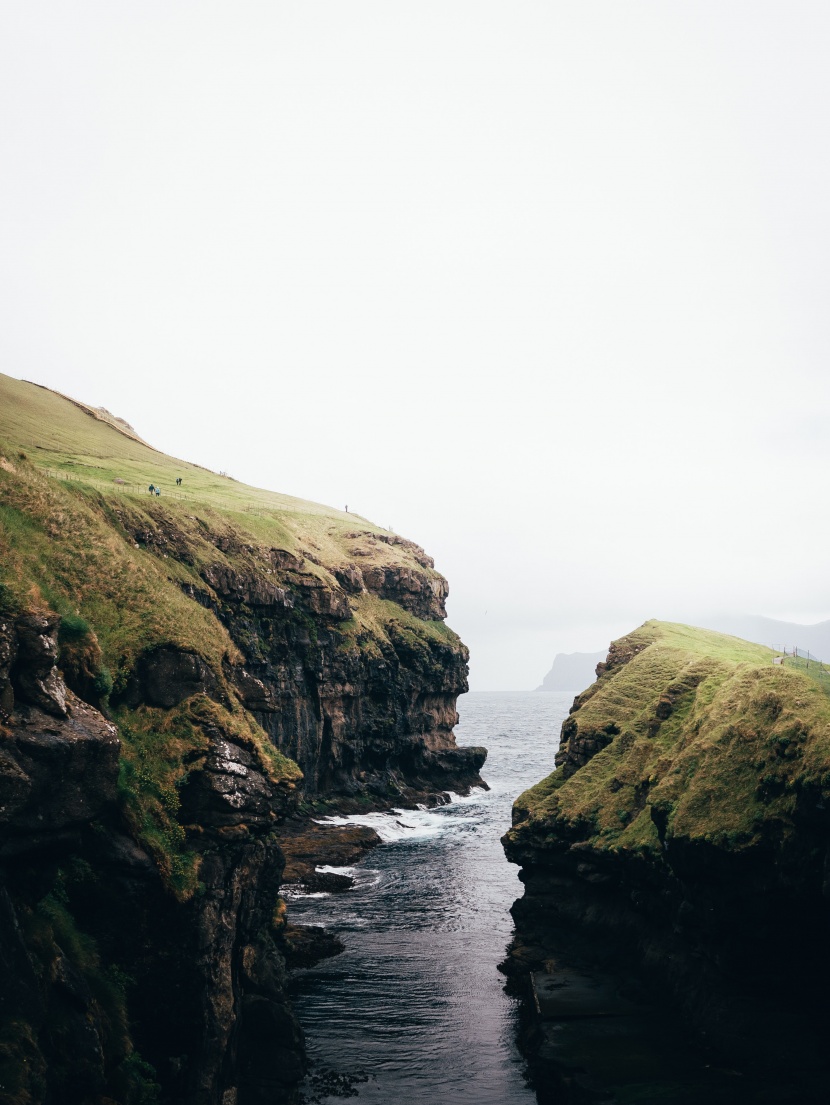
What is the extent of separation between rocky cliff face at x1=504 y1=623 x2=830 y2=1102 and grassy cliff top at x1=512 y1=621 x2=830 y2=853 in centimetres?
11

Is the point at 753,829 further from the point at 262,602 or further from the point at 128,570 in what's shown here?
the point at 262,602

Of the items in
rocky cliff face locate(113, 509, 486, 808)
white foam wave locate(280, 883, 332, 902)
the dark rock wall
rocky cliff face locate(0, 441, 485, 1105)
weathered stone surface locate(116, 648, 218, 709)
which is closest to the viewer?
the dark rock wall

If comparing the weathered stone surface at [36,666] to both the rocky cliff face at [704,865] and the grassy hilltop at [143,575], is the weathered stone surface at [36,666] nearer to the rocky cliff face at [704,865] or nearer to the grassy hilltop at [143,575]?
the grassy hilltop at [143,575]

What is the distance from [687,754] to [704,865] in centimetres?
851

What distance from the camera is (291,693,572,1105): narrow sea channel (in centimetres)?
3619

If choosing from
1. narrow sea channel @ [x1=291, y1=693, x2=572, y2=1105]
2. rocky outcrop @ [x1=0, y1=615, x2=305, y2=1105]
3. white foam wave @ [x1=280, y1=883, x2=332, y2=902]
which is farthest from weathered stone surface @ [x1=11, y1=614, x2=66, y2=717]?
white foam wave @ [x1=280, y1=883, x2=332, y2=902]

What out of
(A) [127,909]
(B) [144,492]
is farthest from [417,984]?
(B) [144,492]

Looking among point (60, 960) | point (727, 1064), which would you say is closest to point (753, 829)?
point (727, 1064)

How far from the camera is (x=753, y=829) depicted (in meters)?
35.6

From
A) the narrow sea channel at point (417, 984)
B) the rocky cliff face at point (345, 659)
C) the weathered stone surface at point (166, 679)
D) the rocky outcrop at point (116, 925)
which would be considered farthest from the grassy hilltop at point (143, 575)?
the narrow sea channel at point (417, 984)

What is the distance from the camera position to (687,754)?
44.7m

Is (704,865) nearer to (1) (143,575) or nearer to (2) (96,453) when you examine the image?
(1) (143,575)

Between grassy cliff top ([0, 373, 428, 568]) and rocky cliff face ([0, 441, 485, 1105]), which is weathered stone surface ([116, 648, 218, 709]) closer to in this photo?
rocky cliff face ([0, 441, 485, 1105])

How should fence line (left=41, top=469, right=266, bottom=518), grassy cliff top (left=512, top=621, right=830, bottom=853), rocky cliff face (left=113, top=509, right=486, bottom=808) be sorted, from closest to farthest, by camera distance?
grassy cliff top (left=512, top=621, right=830, bottom=853)
fence line (left=41, top=469, right=266, bottom=518)
rocky cliff face (left=113, top=509, right=486, bottom=808)
